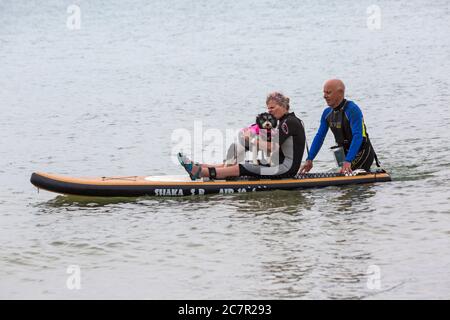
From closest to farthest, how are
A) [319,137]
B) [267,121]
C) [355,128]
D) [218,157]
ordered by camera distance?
[267,121] < [355,128] < [319,137] < [218,157]

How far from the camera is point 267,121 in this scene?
49.2 feet

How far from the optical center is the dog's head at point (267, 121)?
14992 mm

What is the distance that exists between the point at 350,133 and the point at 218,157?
5.03 m

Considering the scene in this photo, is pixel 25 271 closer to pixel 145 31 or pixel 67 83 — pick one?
pixel 67 83

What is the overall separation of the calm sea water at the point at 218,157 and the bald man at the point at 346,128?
446 millimetres
